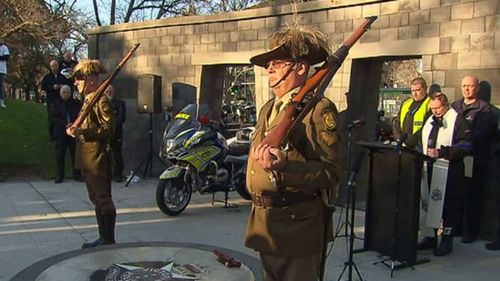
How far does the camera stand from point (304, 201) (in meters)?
2.84

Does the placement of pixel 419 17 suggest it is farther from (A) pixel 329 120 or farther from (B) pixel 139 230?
(A) pixel 329 120

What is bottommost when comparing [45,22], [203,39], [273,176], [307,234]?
[307,234]

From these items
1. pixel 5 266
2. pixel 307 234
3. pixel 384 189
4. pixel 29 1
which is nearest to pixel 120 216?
pixel 5 266

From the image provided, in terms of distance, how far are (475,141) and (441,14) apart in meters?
1.86

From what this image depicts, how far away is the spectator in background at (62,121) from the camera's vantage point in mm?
9586

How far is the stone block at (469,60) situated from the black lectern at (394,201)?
5.97 feet

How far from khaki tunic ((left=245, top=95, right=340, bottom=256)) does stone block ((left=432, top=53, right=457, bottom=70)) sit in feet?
14.7

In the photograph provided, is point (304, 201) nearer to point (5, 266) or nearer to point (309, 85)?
point (309, 85)

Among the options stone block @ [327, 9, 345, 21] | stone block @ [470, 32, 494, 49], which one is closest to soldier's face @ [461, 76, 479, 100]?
stone block @ [470, 32, 494, 49]

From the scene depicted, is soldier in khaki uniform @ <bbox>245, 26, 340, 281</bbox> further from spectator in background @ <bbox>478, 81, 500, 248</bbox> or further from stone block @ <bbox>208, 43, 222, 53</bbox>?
stone block @ <bbox>208, 43, 222, 53</bbox>

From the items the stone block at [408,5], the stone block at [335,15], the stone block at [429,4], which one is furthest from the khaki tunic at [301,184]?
the stone block at [335,15]

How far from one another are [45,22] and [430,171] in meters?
20.9

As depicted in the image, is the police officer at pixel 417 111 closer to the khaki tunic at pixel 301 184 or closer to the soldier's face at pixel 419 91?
the soldier's face at pixel 419 91

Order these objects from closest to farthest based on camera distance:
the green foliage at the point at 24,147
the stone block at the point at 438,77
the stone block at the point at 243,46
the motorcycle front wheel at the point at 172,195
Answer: the stone block at the point at 438,77 < the motorcycle front wheel at the point at 172,195 < the stone block at the point at 243,46 < the green foliage at the point at 24,147
